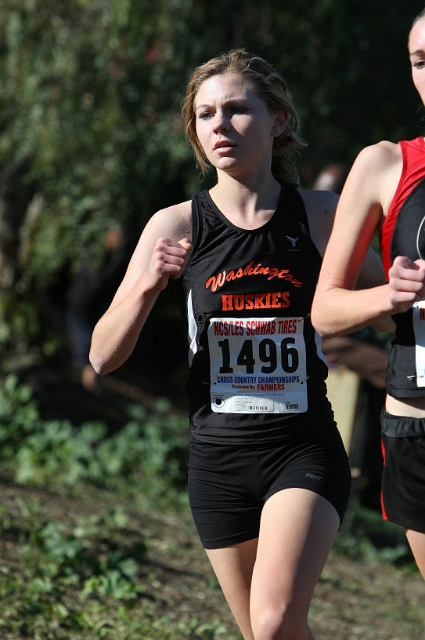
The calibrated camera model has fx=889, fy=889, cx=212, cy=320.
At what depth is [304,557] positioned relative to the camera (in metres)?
2.29

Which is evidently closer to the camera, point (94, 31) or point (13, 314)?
point (94, 31)

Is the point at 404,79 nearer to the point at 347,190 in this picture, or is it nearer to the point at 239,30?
the point at 239,30

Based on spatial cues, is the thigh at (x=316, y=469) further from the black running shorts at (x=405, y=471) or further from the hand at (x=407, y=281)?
the hand at (x=407, y=281)

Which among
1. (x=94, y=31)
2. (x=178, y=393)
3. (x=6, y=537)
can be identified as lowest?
(x=178, y=393)

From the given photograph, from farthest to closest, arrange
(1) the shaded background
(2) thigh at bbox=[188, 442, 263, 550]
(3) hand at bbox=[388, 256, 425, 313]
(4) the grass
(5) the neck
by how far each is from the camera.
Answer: (1) the shaded background, (4) the grass, (5) the neck, (2) thigh at bbox=[188, 442, 263, 550], (3) hand at bbox=[388, 256, 425, 313]

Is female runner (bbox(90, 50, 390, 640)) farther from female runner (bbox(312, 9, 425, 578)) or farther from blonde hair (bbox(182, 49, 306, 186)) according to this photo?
female runner (bbox(312, 9, 425, 578))

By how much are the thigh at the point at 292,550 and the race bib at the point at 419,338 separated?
43 cm

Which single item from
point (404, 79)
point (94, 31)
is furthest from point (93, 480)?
point (404, 79)

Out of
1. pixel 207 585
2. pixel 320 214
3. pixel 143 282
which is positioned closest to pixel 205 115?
pixel 320 214

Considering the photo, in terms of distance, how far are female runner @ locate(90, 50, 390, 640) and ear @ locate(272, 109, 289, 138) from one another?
0.07 metres

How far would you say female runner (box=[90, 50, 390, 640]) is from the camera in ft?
8.27

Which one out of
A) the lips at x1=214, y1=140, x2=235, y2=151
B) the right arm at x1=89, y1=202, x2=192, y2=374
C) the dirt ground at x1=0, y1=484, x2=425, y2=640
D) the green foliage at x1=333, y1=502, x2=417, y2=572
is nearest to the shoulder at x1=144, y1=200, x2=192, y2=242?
the right arm at x1=89, y1=202, x2=192, y2=374

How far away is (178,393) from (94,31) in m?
6.36

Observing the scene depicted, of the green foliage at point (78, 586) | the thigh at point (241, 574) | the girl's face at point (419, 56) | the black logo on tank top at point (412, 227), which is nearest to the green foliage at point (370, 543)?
the green foliage at point (78, 586)
